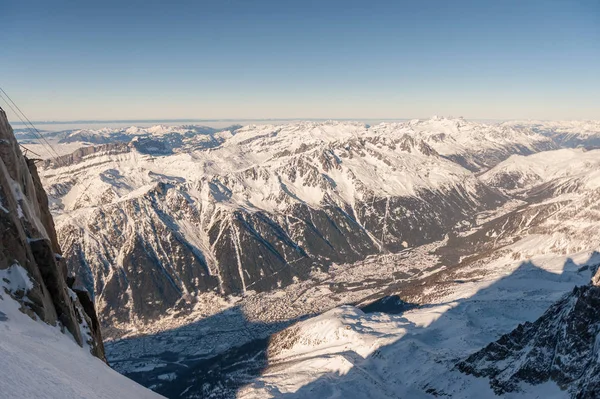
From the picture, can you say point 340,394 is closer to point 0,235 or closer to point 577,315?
point 577,315

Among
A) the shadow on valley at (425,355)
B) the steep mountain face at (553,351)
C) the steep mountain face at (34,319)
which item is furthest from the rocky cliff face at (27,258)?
the shadow on valley at (425,355)

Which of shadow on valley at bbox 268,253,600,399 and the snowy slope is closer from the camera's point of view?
the snowy slope

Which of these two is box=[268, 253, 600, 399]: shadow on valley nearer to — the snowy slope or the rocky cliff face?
the rocky cliff face

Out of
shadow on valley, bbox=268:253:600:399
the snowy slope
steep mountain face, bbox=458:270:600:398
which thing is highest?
the snowy slope

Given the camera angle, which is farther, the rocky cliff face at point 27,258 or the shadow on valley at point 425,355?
the shadow on valley at point 425,355

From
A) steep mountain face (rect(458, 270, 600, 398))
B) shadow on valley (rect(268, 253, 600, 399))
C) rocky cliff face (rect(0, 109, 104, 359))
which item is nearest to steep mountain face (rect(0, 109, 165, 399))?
rocky cliff face (rect(0, 109, 104, 359))

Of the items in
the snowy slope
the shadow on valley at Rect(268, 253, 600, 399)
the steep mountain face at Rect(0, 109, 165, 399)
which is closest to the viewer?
the snowy slope

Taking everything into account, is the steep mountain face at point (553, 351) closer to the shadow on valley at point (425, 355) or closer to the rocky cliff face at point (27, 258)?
the shadow on valley at point (425, 355)
